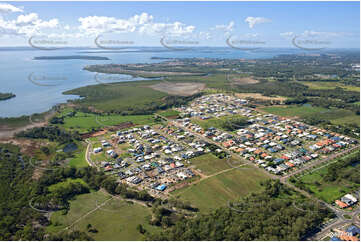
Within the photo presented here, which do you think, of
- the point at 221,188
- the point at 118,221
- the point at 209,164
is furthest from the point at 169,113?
the point at 118,221

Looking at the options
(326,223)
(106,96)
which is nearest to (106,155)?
(326,223)

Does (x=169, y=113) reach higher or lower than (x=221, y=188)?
higher

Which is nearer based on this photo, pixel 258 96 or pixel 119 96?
pixel 258 96

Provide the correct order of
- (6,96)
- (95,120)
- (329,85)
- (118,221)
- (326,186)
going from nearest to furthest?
(118,221) → (326,186) → (95,120) → (6,96) → (329,85)

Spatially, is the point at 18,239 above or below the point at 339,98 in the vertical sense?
below

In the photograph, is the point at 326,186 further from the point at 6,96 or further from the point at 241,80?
the point at 6,96

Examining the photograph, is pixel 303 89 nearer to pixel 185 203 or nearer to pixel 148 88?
pixel 148 88
